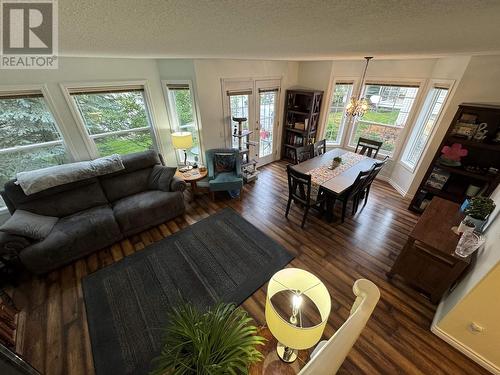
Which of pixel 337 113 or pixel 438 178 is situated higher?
pixel 337 113

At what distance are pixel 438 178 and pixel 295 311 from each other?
10.9ft

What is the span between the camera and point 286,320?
1068 mm

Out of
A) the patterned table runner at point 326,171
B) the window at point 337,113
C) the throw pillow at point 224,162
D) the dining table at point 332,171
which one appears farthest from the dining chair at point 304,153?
the window at point 337,113

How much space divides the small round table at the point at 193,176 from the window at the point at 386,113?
3553mm

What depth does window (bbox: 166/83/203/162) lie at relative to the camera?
10.9ft

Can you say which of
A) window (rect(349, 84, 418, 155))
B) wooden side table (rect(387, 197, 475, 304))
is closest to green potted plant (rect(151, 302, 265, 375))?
wooden side table (rect(387, 197, 475, 304))

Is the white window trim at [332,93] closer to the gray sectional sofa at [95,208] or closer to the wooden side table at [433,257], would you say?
the wooden side table at [433,257]

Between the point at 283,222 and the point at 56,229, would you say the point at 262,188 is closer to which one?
the point at 283,222

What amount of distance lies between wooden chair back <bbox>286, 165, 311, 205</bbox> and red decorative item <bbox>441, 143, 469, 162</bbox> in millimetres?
1932

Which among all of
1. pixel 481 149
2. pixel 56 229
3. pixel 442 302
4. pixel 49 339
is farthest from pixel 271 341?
pixel 481 149

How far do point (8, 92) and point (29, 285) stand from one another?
224cm

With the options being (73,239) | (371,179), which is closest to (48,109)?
(73,239)

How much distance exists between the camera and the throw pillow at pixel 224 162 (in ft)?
11.8

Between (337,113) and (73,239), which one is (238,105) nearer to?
(337,113)
